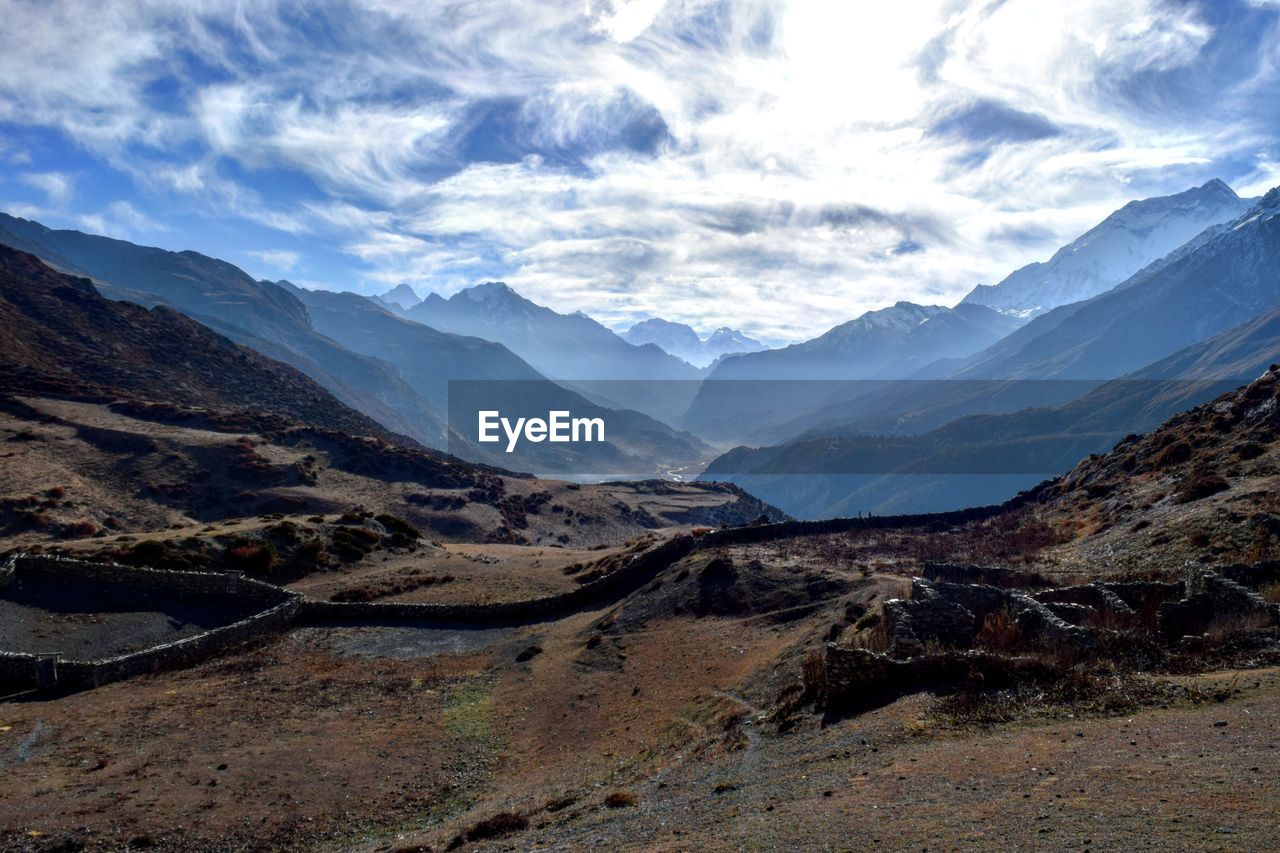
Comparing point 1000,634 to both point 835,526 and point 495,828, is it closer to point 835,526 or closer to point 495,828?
point 495,828

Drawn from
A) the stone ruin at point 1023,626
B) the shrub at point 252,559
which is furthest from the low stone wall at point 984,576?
the shrub at point 252,559

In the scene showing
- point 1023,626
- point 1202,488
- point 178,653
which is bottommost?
point 178,653

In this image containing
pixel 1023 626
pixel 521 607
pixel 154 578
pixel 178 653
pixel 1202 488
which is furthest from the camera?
pixel 521 607

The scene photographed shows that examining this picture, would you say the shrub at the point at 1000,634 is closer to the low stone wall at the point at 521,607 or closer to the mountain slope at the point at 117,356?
the low stone wall at the point at 521,607

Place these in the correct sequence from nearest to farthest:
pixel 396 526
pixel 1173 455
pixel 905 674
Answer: pixel 905 674, pixel 1173 455, pixel 396 526

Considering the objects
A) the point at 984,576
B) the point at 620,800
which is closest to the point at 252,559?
the point at 620,800

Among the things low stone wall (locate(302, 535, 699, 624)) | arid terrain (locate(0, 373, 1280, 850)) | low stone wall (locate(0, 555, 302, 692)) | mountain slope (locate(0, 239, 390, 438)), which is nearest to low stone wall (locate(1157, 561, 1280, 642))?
arid terrain (locate(0, 373, 1280, 850))
